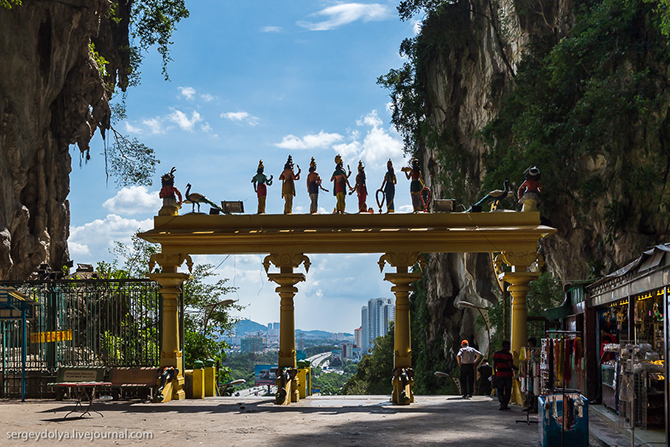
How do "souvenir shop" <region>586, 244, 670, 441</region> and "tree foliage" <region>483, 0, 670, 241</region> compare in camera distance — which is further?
"tree foliage" <region>483, 0, 670, 241</region>

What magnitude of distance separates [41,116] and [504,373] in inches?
797

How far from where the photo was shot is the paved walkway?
8453 millimetres

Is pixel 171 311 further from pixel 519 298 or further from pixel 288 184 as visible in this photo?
pixel 519 298

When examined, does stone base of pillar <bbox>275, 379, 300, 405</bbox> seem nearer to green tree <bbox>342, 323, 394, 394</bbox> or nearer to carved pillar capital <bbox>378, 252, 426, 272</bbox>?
carved pillar capital <bbox>378, 252, 426, 272</bbox>

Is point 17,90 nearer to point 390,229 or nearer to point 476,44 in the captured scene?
point 390,229

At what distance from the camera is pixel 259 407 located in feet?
40.4

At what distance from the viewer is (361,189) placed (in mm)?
14352

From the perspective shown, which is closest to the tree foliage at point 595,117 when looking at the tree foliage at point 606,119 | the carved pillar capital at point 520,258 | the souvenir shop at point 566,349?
the tree foliage at point 606,119

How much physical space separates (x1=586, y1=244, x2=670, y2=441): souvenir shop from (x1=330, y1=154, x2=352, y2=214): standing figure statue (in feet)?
19.2

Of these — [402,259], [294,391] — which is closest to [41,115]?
[294,391]

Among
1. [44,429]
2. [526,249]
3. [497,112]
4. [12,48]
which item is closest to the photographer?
[44,429]

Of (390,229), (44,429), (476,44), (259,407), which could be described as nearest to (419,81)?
(476,44)

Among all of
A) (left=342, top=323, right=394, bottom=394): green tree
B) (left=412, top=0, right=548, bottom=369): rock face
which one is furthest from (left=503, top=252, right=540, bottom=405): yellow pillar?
(left=342, top=323, right=394, bottom=394): green tree

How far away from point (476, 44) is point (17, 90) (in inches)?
809
